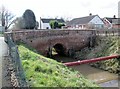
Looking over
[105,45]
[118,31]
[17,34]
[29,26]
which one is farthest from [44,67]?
[29,26]

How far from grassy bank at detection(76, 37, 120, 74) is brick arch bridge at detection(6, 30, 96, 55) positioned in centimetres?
113

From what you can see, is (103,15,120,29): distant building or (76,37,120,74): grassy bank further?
(103,15,120,29): distant building

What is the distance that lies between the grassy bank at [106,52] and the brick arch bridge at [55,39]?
113 cm

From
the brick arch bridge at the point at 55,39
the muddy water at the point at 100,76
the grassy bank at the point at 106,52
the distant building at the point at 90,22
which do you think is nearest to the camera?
the muddy water at the point at 100,76

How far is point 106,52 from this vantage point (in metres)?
20.1

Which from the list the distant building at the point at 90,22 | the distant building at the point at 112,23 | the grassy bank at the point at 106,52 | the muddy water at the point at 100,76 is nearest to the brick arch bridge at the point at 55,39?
the grassy bank at the point at 106,52

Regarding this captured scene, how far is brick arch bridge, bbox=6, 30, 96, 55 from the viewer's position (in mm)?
19703

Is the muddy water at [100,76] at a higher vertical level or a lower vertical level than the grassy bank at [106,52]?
lower

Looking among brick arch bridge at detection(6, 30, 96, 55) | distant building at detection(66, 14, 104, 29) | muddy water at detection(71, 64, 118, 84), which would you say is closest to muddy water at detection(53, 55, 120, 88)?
muddy water at detection(71, 64, 118, 84)

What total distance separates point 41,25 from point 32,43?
35.5 m

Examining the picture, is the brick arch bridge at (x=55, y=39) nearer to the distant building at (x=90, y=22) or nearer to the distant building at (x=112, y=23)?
the distant building at (x=90, y=22)

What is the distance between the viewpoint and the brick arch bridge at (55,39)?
64.6 feet

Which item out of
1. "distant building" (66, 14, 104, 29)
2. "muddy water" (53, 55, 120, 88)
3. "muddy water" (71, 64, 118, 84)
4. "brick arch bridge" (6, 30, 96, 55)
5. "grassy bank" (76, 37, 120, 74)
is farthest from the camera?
"distant building" (66, 14, 104, 29)

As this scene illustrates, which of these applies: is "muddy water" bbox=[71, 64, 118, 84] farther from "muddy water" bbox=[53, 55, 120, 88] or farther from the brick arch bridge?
the brick arch bridge
